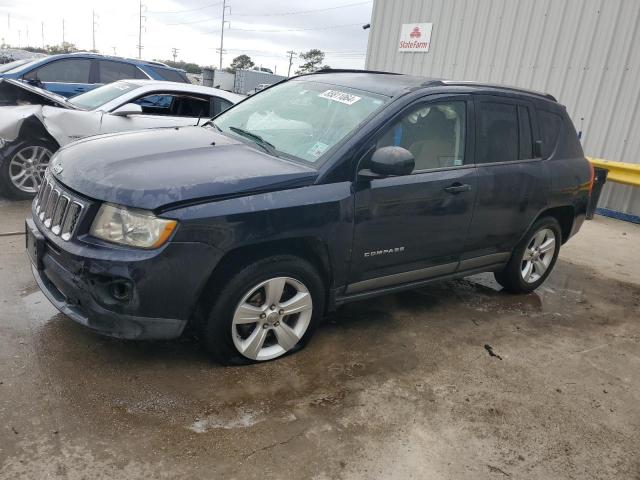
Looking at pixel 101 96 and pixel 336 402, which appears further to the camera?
pixel 101 96

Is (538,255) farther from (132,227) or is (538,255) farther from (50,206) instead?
(50,206)

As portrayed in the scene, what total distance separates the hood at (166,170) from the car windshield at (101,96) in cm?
333

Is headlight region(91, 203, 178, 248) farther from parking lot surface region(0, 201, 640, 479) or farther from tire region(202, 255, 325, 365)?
parking lot surface region(0, 201, 640, 479)

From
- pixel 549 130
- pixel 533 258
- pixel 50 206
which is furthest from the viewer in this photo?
pixel 533 258

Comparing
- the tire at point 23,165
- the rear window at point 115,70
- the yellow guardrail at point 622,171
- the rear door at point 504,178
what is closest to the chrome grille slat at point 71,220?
the rear door at point 504,178

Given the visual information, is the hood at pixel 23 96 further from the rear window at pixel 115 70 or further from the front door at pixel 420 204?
the front door at pixel 420 204

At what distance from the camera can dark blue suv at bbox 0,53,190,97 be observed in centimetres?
893

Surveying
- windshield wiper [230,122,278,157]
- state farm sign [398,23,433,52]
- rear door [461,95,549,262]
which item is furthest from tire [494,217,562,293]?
state farm sign [398,23,433,52]

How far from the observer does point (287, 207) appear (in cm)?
302

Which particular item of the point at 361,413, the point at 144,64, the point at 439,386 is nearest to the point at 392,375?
the point at 439,386

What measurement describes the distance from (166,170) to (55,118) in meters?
4.04

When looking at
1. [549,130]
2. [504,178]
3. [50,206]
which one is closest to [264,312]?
[50,206]

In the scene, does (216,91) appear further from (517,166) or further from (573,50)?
(573,50)

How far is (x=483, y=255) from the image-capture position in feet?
14.3
